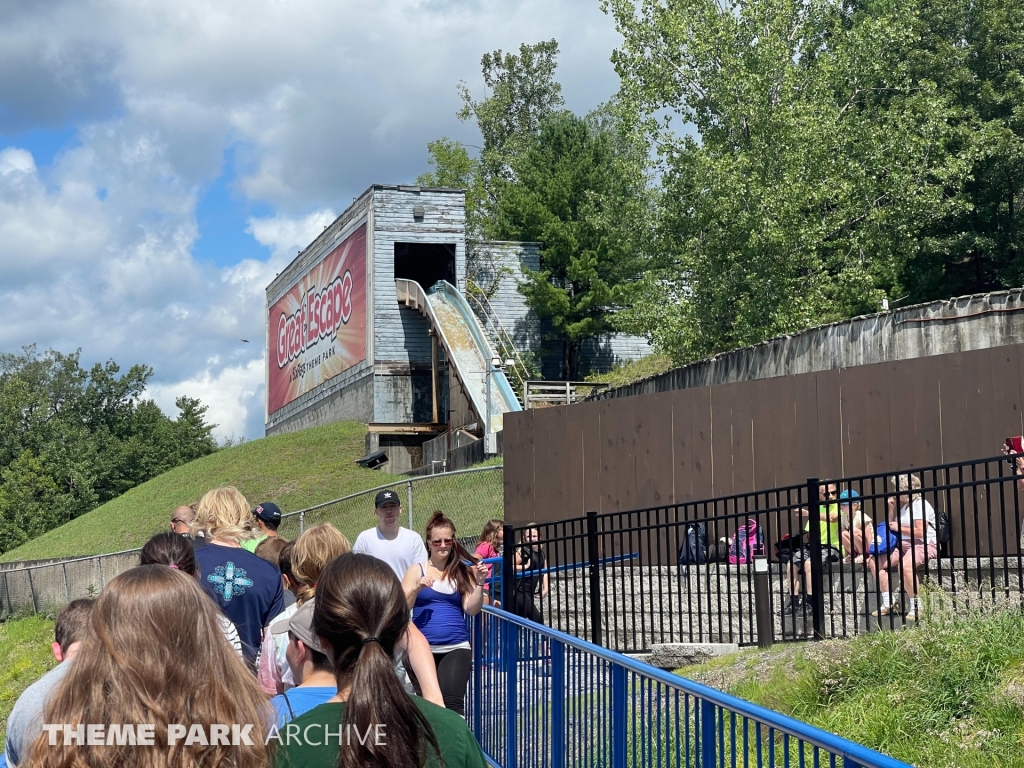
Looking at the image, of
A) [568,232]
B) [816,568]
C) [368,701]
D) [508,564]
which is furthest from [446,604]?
[568,232]

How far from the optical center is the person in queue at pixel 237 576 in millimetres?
6047

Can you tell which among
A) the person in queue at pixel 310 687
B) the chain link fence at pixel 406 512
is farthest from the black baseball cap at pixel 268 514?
the chain link fence at pixel 406 512

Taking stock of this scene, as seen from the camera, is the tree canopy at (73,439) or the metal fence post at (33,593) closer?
the metal fence post at (33,593)

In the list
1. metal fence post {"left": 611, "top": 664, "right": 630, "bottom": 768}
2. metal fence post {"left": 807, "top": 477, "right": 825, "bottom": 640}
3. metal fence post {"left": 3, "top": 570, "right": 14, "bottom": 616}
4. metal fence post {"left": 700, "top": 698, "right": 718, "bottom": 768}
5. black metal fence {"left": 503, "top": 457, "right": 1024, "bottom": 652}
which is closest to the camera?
metal fence post {"left": 700, "top": 698, "right": 718, "bottom": 768}

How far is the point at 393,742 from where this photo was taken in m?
2.69

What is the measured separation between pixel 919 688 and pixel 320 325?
134 ft

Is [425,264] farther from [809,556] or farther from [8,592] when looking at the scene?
[809,556]

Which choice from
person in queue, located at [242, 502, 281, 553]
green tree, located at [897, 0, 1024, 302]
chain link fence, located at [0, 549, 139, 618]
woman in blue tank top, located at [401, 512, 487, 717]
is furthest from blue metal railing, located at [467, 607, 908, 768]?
green tree, located at [897, 0, 1024, 302]

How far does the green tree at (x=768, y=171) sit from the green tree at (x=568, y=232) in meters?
12.0

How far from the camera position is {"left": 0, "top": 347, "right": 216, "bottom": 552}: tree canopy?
6688 centimetres

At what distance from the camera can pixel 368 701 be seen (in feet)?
8.98

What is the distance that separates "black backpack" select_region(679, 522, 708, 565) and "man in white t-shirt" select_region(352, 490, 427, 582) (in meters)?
2.72

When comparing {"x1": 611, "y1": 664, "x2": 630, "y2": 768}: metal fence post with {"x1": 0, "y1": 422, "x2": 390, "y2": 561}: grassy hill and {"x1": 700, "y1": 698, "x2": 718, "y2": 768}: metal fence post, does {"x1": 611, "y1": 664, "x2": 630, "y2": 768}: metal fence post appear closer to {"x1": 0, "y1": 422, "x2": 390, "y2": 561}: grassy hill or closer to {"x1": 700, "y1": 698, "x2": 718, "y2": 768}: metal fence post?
{"x1": 700, "y1": 698, "x2": 718, "y2": 768}: metal fence post

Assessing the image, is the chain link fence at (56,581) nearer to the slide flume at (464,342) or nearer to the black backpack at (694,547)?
the slide flume at (464,342)
